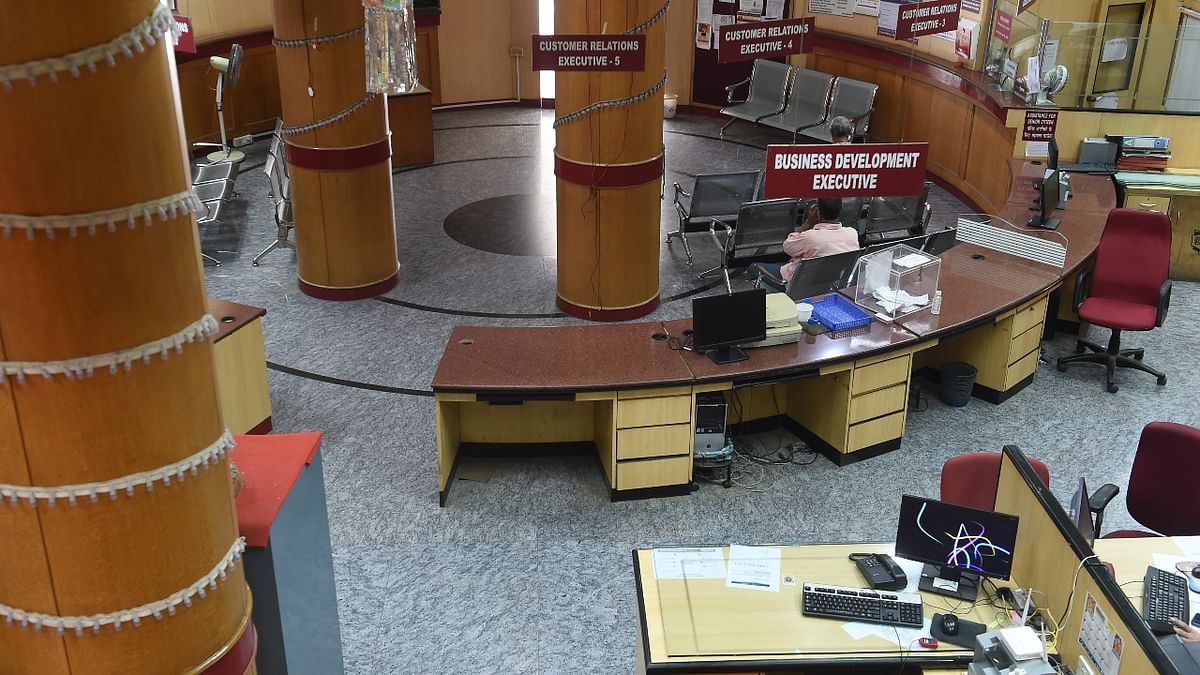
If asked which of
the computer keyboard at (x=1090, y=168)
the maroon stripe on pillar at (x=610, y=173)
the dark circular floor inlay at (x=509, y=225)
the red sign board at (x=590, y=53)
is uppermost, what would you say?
the red sign board at (x=590, y=53)

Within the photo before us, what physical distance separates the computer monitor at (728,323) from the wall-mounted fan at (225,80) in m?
7.01

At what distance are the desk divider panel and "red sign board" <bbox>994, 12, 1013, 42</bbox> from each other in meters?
7.84

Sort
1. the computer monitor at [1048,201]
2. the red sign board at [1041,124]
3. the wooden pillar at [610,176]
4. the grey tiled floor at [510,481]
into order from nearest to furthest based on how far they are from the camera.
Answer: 1. the grey tiled floor at [510,481]
2. the wooden pillar at [610,176]
3. the computer monitor at [1048,201]
4. the red sign board at [1041,124]

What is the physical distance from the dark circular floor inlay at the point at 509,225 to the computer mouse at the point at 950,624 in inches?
263

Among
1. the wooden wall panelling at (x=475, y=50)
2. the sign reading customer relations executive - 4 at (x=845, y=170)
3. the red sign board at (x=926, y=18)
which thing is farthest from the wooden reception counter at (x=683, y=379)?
the wooden wall panelling at (x=475, y=50)

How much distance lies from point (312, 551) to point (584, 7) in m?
5.11

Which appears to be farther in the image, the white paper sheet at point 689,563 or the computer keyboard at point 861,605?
the white paper sheet at point 689,563

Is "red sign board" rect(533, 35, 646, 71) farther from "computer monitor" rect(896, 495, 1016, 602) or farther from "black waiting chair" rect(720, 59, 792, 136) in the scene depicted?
"black waiting chair" rect(720, 59, 792, 136)

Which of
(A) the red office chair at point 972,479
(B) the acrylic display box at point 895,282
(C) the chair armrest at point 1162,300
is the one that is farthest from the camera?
(C) the chair armrest at point 1162,300

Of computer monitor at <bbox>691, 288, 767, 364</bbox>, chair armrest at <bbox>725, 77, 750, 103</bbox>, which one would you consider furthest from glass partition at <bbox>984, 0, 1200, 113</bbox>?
computer monitor at <bbox>691, 288, 767, 364</bbox>

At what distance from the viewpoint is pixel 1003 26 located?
38.1 feet

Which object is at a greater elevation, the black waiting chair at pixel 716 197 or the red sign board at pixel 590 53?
the red sign board at pixel 590 53

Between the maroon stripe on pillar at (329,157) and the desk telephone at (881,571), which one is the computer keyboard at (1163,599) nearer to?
→ the desk telephone at (881,571)

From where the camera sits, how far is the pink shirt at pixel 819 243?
8.52 m
